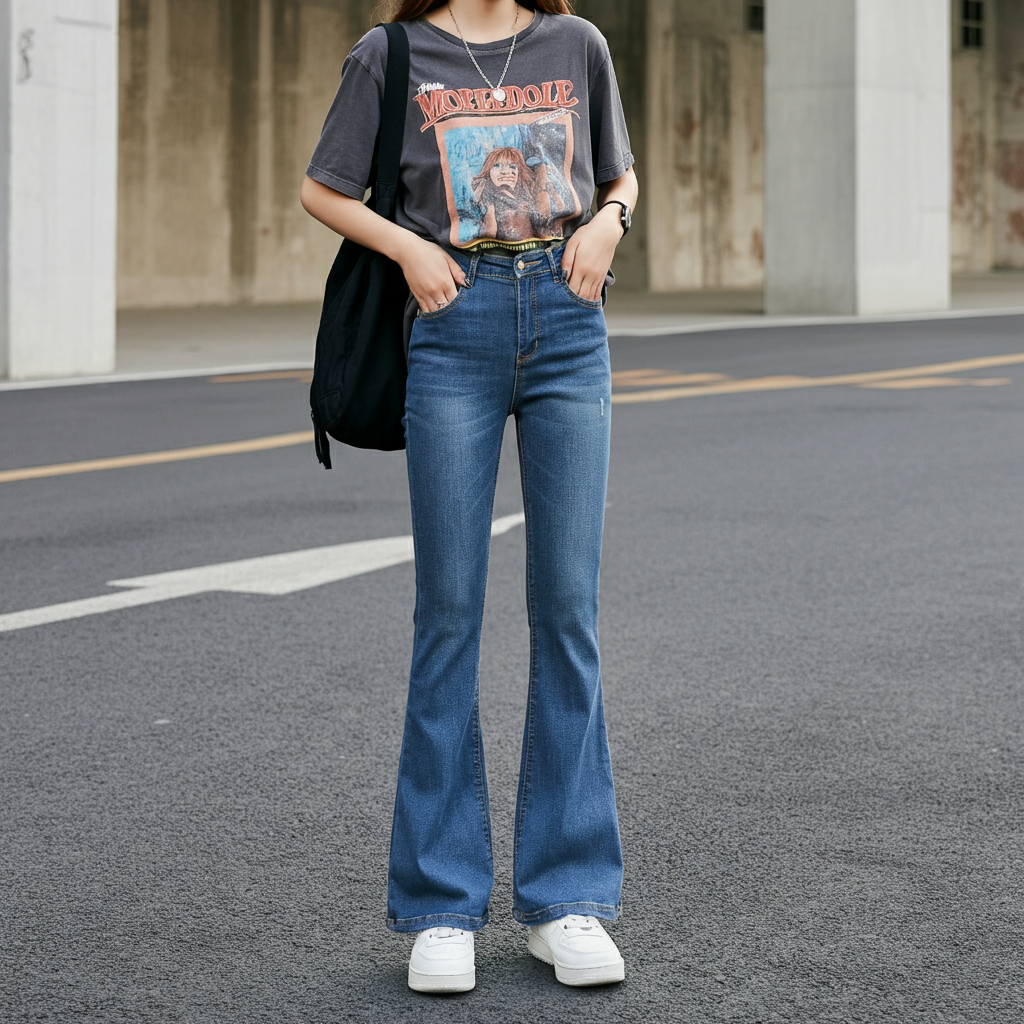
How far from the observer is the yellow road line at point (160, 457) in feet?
34.3

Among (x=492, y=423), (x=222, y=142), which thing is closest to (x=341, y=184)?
(x=492, y=423)

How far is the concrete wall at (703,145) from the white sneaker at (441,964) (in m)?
33.4

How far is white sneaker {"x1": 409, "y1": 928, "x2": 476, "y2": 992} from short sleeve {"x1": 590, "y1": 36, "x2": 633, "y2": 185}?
1.34 m

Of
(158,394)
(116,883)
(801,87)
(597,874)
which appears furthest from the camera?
(801,87)

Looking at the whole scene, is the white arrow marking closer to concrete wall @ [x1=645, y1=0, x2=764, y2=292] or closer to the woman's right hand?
the woman's right hand

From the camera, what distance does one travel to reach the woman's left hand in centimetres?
316

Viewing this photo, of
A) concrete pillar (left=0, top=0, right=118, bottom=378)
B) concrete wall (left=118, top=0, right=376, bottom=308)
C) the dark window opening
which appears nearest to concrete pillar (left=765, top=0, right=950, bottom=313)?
concrete wall (left=118, top=0, right=376, bottom=308)

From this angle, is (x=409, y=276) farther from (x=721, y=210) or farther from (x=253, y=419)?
(x=721, y=210)

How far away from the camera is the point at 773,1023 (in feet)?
10.1

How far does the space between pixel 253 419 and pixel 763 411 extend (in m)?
3.57

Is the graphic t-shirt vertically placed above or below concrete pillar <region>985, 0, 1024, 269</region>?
below

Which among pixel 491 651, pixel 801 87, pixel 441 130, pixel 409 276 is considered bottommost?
pixel 491 651

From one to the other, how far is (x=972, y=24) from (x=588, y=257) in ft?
140

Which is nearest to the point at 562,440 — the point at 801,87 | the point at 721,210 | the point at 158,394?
the point at 158,394
